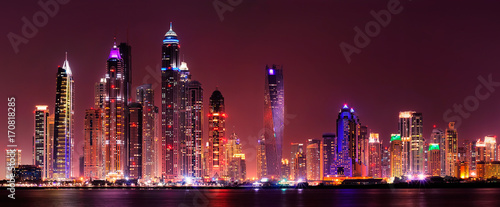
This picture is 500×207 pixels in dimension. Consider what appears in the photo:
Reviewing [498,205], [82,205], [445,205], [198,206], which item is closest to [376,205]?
[445,205]

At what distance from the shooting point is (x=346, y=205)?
14325cm

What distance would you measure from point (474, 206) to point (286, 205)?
34.6 meters

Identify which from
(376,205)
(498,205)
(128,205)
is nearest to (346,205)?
(376,205)

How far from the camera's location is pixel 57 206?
14112 cm

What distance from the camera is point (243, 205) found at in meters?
144

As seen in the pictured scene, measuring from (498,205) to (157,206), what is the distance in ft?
205

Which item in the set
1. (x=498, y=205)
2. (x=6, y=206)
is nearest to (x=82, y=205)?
(x=6, y=206)

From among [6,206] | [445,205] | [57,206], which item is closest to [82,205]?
[57,206]

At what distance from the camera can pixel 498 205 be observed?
139 metres

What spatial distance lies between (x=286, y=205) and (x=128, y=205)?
2934cm

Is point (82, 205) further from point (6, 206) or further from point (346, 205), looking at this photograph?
point (346, 205)

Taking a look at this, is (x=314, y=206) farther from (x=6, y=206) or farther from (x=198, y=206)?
(x=6, y=206)

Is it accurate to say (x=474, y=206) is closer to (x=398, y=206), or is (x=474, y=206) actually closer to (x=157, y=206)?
(x=398, y=206)

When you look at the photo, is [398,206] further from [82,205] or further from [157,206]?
[82,205]
